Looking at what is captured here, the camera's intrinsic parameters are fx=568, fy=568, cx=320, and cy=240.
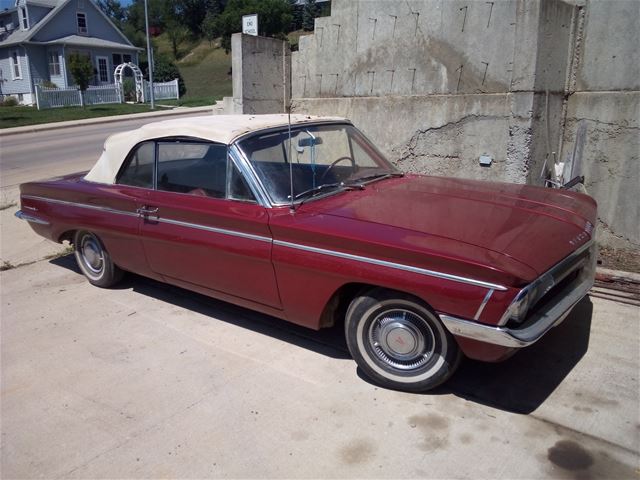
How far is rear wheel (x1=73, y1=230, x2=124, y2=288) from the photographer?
498cm

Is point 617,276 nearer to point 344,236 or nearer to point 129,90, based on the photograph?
point 344,236

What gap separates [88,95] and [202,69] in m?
24.6

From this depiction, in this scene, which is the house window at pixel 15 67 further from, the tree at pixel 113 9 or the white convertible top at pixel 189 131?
the tree at pixel 113 9

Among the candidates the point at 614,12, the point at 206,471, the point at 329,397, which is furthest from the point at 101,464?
the point at 614,12

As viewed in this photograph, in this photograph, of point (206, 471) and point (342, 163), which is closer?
point (206, 471)

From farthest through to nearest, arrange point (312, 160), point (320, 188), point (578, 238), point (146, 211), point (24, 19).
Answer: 1. point (24, 19)
2. point (146, 211)
3. point (312, 160)
4. point (320, 188)
5. point (578, 238)

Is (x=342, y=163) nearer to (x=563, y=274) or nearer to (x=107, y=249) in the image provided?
(x=563, y=274)

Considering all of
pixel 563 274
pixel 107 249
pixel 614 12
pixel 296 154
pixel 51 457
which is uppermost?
pixel 614 12

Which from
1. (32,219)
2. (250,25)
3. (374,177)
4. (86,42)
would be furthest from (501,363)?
(86,42)

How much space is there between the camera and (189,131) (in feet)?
13.8

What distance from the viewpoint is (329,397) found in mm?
3301

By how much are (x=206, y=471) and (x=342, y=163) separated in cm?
245

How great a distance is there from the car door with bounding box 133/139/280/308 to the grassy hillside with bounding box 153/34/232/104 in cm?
2705

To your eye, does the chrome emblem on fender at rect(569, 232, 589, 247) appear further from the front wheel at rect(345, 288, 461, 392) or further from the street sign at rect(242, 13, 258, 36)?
the street sign at rect(242, 13, 258, 36)
